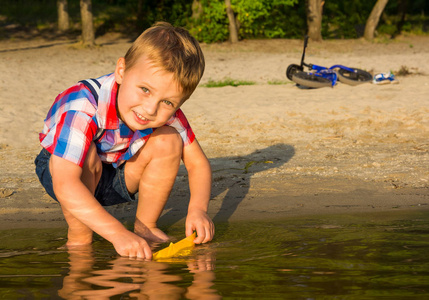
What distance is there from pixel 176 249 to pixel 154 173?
0.46m

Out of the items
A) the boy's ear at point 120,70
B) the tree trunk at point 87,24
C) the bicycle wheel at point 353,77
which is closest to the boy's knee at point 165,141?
the boy's ear at point 120,70

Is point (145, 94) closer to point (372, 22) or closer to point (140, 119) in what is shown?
point (140, 119)

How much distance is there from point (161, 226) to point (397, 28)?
2001 cm

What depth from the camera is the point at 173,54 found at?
2590 millimetres

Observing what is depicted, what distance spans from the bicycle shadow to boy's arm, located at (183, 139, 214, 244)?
0.45 meters

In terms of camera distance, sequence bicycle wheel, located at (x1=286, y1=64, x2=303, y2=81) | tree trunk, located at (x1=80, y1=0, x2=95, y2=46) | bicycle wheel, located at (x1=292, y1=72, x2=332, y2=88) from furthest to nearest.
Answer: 1. tree trunk, located at (x1=80, y1=0, x2=95, y2=46)
2. bicycle wheel, located at (x1=286, y1=64, x2=303, y2=81)
3. bicycle wheel, located at (x1=292, y1=72, x2=332, y2=88)

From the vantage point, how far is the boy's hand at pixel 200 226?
295 centimetres

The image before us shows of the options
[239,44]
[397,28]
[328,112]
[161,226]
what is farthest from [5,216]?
[397,28]

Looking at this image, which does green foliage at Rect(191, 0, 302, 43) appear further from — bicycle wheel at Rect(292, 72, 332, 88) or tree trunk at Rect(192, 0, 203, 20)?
bicycle wheel at Rect(292, 72, 332, 88)

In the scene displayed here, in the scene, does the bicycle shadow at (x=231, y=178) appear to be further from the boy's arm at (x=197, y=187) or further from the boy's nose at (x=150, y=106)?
the boy's nose at (x=150, y=106)

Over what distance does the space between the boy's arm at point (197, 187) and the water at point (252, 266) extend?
131 mm

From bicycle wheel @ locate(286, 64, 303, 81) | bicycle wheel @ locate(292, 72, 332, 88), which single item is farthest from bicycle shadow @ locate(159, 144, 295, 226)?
bicycle wheel @ locate(286, 64, 303, 81)

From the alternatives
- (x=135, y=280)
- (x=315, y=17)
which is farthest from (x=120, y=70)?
(x=315, y=17)

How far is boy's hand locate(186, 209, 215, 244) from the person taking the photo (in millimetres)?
2949
